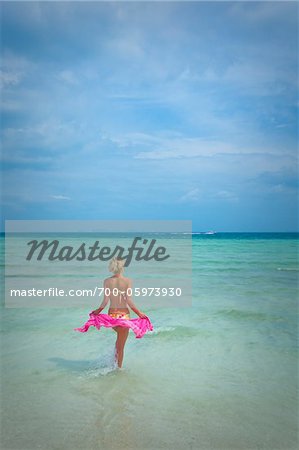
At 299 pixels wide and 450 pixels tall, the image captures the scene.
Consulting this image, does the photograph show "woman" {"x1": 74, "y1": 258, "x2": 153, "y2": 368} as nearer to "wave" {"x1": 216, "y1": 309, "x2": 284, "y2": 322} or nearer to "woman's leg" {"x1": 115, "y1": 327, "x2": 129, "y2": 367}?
"woman's leg" {"x1": 115, "y1": 327, "x2": 129, "y2": 367}

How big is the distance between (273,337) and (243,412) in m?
3.72

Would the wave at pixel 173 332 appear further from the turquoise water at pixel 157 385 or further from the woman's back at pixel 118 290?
the woman's back at pixel 118 290

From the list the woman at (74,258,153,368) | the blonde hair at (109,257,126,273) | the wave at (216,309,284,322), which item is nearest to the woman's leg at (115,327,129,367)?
the woman at (74,258,153,368)

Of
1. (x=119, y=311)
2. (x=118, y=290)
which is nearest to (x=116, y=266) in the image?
(x=118, y=290)

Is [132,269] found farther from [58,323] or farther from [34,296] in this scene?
[58,323]

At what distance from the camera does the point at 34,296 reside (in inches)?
530

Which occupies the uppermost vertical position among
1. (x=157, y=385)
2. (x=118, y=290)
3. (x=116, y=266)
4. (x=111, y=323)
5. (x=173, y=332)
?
(x=116, y=266)

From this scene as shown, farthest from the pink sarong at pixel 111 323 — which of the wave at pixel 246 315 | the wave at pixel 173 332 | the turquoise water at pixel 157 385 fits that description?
the wave at pixel 246 315

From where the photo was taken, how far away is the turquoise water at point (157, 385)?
4383 mm

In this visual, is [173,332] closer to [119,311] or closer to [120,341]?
[120,341]

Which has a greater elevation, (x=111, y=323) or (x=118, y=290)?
(x=118, y=290)

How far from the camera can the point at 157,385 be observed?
5.68 meters

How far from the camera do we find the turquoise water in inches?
173

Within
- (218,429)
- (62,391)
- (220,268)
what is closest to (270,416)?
(218,429)
